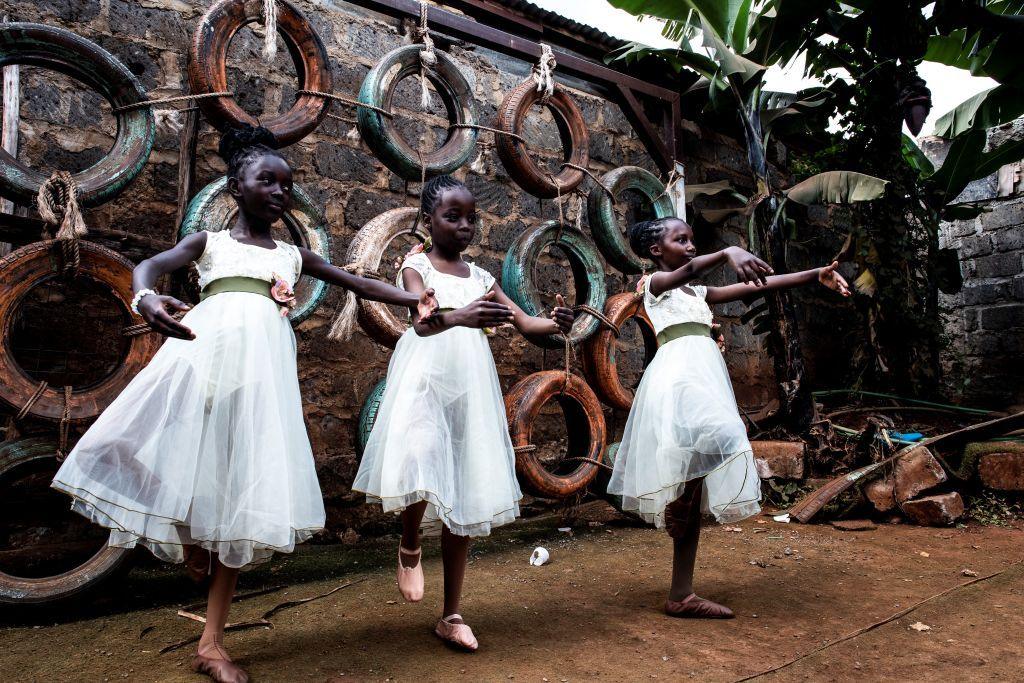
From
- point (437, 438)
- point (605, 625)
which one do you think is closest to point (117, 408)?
point (437, 438)

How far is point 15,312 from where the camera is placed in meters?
2.77

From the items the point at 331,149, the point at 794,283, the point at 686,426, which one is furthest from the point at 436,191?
the point at 331,149

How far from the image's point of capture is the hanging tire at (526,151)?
3.95m

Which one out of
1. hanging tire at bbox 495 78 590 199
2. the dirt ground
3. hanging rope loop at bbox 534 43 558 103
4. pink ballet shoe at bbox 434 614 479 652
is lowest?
the dirt ground

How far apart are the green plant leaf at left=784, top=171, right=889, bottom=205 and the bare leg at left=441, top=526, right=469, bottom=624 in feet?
15.0

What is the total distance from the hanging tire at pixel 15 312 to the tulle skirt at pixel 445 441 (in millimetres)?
1196

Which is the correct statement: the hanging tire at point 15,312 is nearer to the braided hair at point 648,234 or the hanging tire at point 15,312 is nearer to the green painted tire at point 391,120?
the green painted tire at point 391,120

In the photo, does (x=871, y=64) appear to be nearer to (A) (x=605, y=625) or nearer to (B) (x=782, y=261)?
(B) (x=782, y=261)

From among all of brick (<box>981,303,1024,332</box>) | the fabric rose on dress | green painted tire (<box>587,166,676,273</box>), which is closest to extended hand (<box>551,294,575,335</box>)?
the fabric rose on dress

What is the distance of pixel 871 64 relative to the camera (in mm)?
6250

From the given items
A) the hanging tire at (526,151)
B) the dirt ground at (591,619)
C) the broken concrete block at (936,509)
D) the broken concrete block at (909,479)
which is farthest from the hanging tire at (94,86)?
the broken concrete block at (936,509)

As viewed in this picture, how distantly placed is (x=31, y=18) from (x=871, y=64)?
6.41 metres

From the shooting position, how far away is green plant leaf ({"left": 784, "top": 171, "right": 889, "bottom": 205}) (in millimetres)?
5477

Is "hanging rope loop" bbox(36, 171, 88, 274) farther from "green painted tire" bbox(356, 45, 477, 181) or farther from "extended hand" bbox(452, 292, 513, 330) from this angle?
"extended hand" bbox(452, 292, 513, 330)
